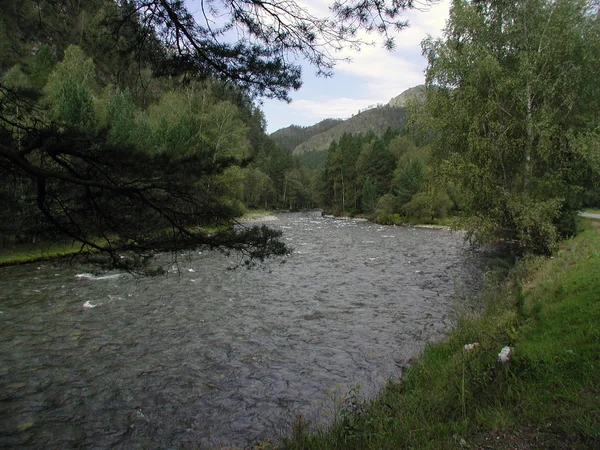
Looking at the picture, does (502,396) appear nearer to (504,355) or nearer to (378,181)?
(504,355)

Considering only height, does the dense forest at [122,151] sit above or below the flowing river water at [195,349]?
above

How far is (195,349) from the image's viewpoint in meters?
8.13

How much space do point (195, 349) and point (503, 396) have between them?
627 cm

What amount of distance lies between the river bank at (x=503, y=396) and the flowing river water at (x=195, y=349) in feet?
3.93

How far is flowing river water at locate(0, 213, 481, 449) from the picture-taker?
18.0ft

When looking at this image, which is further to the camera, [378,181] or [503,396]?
[378,181]

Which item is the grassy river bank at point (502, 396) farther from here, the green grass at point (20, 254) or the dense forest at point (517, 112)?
the green grass at point (20, 254)

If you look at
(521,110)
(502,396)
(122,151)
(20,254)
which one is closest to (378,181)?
(521,110)

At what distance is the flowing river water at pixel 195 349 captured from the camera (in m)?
5.50

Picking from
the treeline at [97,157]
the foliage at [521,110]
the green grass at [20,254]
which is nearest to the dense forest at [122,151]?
the treeline at [97,157]

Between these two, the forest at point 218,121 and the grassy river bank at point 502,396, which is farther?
the forest at point 218,121

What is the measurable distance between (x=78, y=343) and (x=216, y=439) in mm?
5056

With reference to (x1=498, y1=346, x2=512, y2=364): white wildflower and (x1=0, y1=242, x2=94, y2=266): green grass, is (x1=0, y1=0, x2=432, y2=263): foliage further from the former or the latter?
(x1=0, y1=242, x2=94, y2=266): green grass

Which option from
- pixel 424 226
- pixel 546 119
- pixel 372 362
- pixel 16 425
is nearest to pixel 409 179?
pixel 424 226
